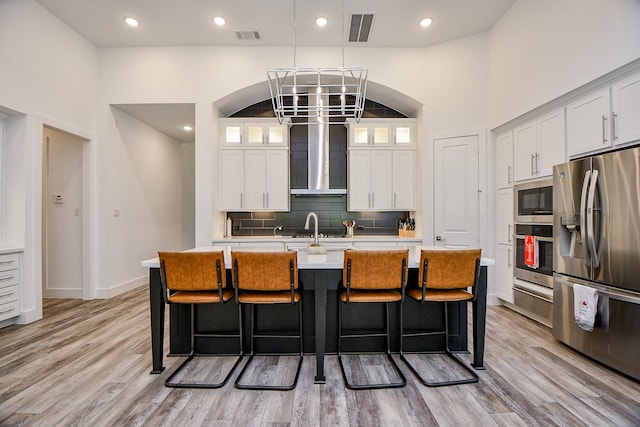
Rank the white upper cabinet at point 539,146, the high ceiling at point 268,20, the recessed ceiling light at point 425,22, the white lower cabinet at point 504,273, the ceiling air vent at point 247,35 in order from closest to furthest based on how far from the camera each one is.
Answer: the white upper cabinet at point 539,146 → the high ceiling at point 268,20 → the white lower cabinet at point 504,273 → the recessed ceiling light at point 425,22 → the ceiling air vent at point 247,35

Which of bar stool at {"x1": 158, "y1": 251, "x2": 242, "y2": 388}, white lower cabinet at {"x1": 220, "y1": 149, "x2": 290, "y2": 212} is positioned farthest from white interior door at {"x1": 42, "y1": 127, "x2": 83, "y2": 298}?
bar stool at {"x1": 158, "y1": 251, "x2": 242, "y2": 388}

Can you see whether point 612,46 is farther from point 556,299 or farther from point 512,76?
point 556,299

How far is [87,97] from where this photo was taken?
457 cm

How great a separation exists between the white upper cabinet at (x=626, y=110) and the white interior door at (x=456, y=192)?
183cm

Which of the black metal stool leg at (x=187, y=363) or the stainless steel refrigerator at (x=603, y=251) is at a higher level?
the stainless steel refrigerator at (x=603, y=251)

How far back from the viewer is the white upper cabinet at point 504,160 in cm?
403

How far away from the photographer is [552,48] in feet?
10.7

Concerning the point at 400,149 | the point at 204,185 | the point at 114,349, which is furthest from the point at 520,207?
the point at 114,349

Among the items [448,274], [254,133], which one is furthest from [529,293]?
[254,133]

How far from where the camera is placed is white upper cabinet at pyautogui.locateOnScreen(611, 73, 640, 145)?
245 centimetres

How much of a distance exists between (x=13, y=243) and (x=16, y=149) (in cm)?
101

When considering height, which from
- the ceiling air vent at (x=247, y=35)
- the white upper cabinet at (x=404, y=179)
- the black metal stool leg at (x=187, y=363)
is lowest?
the black metal stool leg at (x=187, y=363)

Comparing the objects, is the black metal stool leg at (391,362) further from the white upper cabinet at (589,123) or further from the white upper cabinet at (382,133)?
the white upper cabinet at (382,133)

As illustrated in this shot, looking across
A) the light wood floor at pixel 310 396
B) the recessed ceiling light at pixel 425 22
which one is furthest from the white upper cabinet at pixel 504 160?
the light wood floor at pixel 310 396
